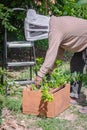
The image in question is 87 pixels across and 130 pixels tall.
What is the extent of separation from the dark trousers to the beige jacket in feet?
1.16

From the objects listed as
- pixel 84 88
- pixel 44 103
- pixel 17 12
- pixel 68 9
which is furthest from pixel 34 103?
pixel 68 9

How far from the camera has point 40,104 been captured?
5.66 metres

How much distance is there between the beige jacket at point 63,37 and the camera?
5430 millimetres

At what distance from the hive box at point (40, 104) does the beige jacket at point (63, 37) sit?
30 centimetres

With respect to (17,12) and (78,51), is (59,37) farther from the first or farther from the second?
(17,12)

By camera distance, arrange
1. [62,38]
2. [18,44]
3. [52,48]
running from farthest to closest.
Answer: [18,44] < [62,38] < [52,48]

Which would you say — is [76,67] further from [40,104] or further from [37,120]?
[37,120]

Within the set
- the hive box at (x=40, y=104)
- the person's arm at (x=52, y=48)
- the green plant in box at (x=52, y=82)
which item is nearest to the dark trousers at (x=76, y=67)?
the green plant in box at (x=52, y=82)

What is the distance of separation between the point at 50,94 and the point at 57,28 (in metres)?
0.83

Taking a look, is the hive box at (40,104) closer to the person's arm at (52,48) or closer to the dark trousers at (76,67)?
the person's arm at (52,48)

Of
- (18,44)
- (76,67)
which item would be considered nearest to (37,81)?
(76,67)

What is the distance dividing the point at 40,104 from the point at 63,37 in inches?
35.6

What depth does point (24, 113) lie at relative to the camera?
5.81m

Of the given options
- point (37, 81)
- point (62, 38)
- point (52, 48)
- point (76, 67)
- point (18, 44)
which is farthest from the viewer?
point (18, 44)
